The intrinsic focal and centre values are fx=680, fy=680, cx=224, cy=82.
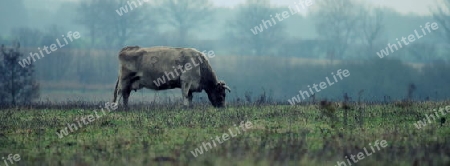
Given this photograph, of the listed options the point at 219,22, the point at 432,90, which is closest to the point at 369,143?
the point at 432,90

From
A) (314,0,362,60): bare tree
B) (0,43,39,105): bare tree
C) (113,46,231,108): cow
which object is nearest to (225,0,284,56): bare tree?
(314,0,362,60): bare tree

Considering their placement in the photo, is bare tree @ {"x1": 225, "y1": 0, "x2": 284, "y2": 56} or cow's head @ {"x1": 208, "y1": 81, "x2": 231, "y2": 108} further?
bare tree @ {"x1": 225, "y1": 0, "x2": 284, "y2": 56}

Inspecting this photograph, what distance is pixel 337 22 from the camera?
93.9 meters

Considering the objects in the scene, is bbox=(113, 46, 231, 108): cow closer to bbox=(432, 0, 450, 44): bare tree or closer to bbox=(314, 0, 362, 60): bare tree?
bbox=(432, 0, 450, 44): bare tree

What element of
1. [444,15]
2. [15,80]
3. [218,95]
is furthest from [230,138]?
[444,15]

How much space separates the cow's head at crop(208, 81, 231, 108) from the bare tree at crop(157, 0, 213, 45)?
7394cm

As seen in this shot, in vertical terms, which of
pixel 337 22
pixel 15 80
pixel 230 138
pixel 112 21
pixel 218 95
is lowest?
pixel 230 138

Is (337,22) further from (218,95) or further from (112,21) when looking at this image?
(218,95)

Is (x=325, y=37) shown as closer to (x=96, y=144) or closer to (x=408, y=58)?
(x=408, y=58)

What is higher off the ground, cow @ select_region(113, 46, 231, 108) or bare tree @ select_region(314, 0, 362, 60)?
bare tree @ select_region(314, 0, 362, 60)

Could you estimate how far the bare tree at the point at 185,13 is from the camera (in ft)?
319

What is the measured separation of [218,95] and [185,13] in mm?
77009

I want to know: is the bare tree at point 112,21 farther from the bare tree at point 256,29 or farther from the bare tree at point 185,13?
the bare tree at point 256,29

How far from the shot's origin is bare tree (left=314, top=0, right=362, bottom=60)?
91.2 m
